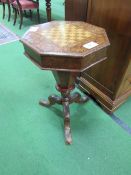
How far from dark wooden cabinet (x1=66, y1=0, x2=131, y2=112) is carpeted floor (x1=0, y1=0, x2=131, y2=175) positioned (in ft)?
0.50

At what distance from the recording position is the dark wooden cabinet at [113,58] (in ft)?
4.06

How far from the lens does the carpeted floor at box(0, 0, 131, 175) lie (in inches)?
51.1

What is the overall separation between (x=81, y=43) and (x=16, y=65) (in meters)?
1.50

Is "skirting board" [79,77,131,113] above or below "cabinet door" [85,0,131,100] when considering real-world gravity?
below

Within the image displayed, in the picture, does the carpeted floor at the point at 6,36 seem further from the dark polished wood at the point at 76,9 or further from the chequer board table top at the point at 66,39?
the chequer board table top at the point at 66,39

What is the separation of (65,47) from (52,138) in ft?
2.59

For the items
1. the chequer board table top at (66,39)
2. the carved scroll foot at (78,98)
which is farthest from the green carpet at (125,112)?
the chequer board table top at (66,39)

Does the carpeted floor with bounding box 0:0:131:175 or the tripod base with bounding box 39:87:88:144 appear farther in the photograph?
the tripod base with bounding box 39:87:88:144

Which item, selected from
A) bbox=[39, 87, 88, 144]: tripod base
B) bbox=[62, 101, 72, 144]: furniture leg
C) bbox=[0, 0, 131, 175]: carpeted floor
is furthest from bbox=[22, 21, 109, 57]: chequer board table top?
bbox=[0, 0, 131, 175]: carpeted floor

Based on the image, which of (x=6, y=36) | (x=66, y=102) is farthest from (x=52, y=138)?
(x=6, y=36)

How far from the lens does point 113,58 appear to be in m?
1.45

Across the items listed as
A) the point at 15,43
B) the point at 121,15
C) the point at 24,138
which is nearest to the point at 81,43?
the point at 121,15

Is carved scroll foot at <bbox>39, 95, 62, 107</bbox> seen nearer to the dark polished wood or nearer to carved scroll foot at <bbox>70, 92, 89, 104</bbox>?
carved scroll foot at <bbox>70, 92, 89, 104</bbox>

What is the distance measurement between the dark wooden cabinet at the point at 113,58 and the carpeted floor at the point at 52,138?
0.50 feet
